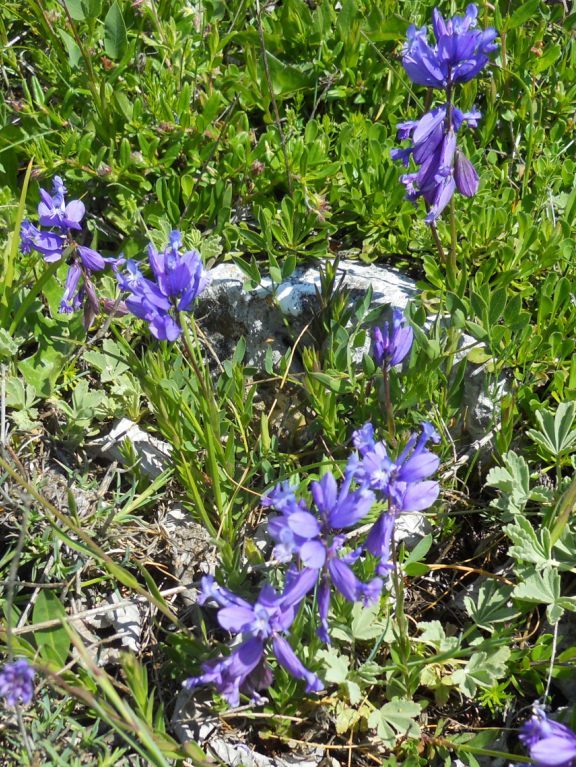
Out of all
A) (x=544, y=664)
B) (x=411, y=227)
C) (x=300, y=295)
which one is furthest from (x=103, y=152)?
(x=544, y=664)

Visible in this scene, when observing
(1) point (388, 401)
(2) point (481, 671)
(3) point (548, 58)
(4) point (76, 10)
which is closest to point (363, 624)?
(2) point (481, 671)

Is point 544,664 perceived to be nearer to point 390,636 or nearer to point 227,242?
point 390,636

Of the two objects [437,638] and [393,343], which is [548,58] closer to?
[393,343]

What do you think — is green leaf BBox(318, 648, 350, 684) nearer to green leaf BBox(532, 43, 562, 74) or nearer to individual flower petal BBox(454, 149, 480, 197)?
individual flower petal BBox(454, 149, 480, 197)

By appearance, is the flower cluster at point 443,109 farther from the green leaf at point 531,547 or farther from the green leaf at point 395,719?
the green leaf at point 395,719

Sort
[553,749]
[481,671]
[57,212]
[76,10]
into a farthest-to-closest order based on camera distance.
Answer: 1. [76,10]
2. [57,212]
3. [481,671]
4. [553,749]

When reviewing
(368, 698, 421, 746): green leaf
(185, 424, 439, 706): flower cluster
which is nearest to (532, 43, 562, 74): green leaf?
(185, 424, 439, 706): flower cluster
